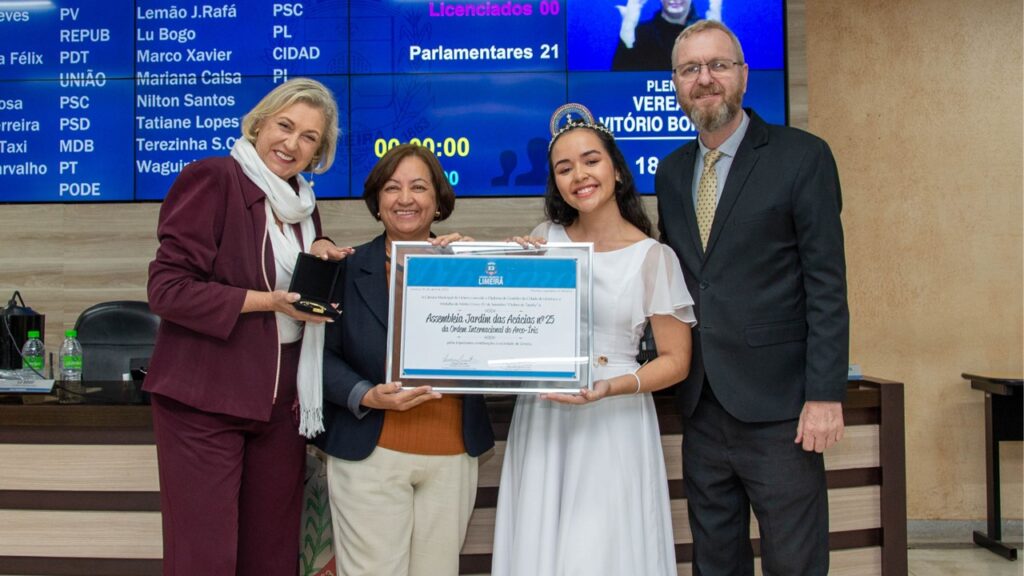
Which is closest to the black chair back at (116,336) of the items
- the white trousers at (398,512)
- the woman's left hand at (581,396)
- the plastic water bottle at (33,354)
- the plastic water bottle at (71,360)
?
the plastic water bottle at (71,360)

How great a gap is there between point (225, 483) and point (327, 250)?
615 millimetres

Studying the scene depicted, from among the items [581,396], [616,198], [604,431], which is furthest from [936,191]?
[581,396]

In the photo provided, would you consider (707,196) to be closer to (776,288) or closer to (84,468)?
(776,288)

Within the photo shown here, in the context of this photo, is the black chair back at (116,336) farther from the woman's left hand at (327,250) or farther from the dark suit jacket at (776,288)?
the dark suit jacket at (776,288)

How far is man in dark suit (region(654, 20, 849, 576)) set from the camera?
1.96 m

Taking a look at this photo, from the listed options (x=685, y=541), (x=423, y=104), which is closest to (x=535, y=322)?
(x=685, y=541)

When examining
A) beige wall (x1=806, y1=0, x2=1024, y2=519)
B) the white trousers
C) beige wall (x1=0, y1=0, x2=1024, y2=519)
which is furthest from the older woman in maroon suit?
beige wall (x1=806, y1=0, x2=1024, y2=519)

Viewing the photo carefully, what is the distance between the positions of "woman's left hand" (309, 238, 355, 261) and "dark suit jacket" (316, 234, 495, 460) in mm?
46

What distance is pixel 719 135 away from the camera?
7.09 feet

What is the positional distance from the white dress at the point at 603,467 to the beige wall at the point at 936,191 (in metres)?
3.02

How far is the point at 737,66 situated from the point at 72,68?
12.5 feet

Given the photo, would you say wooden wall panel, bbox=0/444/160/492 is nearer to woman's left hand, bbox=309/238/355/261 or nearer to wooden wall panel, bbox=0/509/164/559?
wooden wall panel, bbox=0/509/164/559

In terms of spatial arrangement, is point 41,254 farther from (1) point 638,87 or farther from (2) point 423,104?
(1) point 638,87

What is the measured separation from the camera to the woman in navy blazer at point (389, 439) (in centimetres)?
190
